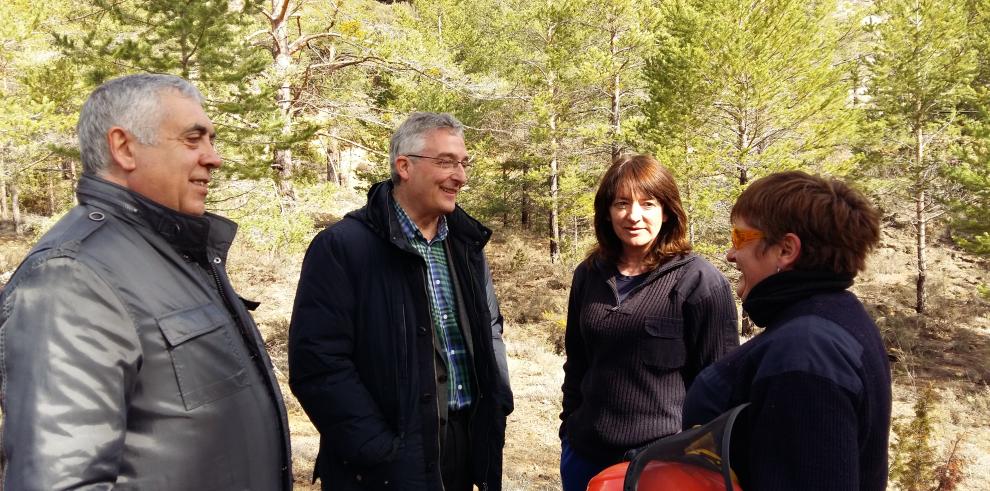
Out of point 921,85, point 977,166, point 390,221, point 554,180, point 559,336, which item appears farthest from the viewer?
point 554,180

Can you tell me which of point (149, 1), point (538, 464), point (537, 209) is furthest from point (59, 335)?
point (537, 209)

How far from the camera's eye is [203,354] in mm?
1501

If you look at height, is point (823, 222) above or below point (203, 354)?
above

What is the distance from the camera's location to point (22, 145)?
9.85 meters

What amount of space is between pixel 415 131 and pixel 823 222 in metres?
1.62

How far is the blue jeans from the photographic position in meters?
2.45

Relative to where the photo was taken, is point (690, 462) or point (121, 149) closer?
point (690, 462)

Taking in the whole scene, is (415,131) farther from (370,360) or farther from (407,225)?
(370,360)

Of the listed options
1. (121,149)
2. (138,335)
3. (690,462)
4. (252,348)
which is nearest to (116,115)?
(121,149)

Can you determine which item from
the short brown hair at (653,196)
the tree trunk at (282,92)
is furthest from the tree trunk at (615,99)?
the short brown hair at (653,196)

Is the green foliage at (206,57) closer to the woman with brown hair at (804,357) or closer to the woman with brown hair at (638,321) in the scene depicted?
the woman with brown hair at (638,321)

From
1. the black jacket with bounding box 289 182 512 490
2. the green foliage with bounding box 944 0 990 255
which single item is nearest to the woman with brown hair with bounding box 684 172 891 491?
the black jacket with bounding box 289 182 512 490

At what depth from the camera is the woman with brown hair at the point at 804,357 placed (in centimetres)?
120

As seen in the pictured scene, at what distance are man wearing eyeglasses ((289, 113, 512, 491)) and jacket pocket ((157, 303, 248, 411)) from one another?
0.55m
